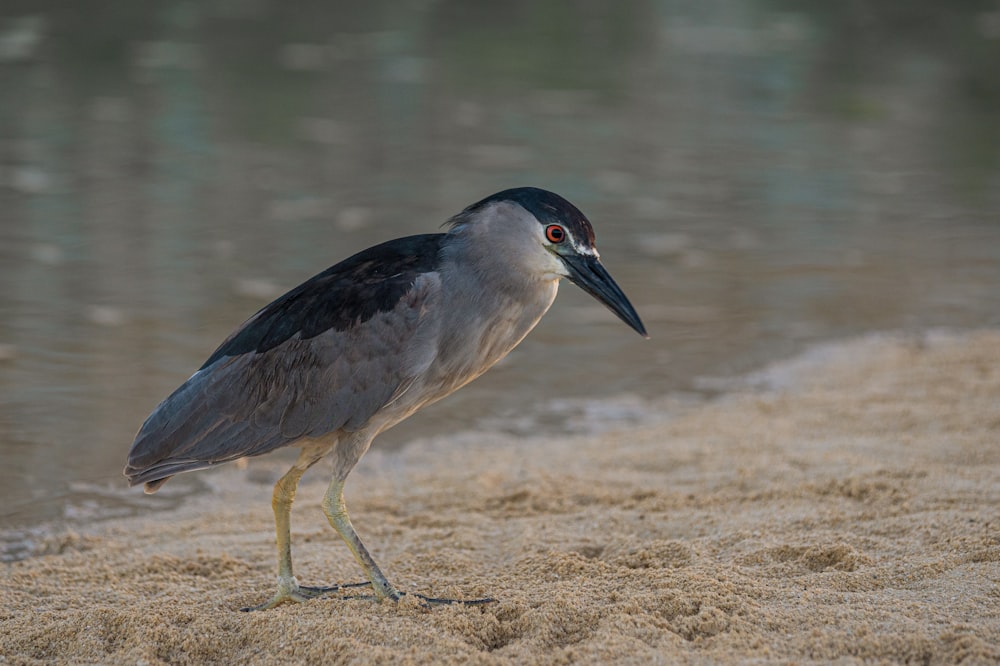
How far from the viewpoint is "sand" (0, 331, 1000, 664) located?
11.8 feet

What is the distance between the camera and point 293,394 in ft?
13.7

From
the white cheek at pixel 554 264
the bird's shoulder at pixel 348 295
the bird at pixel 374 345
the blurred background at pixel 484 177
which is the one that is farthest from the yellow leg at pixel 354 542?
the blurred background at pixel 484 177

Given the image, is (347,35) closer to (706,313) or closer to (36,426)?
(706,313)

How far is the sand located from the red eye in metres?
1.12

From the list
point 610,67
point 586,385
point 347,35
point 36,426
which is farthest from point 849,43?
point 36,426

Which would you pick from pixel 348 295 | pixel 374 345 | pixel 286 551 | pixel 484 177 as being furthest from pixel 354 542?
pixel 484 177

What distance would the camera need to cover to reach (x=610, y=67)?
15.5 meters

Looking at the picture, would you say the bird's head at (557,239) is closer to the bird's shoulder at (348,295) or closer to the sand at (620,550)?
the bird's shoulder at (348,295)

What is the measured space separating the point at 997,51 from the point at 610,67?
5637 millimetres

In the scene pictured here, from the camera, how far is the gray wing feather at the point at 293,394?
408 cm

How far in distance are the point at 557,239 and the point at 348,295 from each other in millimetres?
732

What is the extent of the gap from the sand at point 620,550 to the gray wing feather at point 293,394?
0.53 m

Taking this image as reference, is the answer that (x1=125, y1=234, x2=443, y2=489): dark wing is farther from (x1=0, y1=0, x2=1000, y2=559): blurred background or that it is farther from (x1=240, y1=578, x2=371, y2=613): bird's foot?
(x1=0, y1=0, x2=1000, y2=559): blurred background

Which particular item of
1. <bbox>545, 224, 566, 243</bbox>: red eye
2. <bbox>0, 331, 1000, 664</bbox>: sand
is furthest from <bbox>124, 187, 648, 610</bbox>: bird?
<bbox>0, 331, 1000, 664</bbox>: sand
